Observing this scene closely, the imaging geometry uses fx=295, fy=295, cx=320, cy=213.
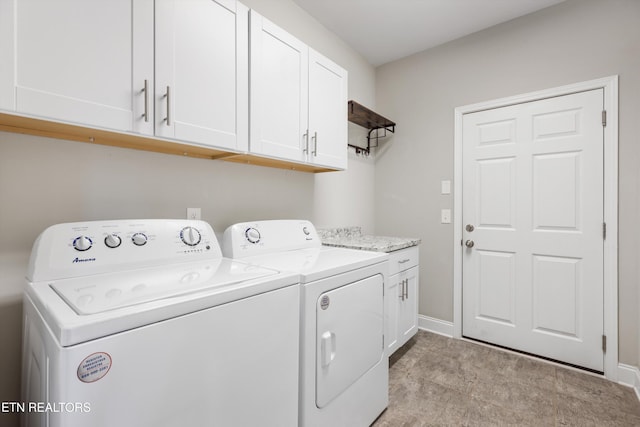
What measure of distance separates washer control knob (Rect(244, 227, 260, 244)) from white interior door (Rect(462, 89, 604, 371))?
6.28 feet

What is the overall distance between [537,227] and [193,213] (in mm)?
2480

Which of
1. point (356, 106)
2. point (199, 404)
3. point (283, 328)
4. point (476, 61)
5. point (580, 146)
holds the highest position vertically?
point (476, 61)

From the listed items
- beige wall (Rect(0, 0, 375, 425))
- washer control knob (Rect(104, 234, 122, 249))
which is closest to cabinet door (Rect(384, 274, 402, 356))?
beige wall (Rect(0, 0, 375, 425))

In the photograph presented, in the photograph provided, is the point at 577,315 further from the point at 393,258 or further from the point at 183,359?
the point at 183,359

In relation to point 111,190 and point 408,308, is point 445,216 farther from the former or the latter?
point 111,190

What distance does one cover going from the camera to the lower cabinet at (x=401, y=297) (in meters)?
2.06

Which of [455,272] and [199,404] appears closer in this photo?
[199,404]

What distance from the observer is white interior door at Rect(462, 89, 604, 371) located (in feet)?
6.86

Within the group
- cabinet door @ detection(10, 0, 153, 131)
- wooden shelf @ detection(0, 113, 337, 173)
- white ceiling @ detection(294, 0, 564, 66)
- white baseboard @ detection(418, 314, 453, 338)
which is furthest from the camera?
white baseboard @ detection(418, 314, 453, 338)

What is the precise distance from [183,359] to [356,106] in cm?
224

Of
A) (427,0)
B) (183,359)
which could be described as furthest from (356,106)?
(183,359)

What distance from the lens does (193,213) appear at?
1608 mm

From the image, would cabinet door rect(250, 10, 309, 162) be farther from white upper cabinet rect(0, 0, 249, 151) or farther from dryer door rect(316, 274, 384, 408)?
dryer door rect(316, 274, 384, 408)

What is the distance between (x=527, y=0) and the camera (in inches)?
84.7
